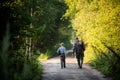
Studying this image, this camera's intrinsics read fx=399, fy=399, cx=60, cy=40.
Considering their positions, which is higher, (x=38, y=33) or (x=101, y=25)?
(x=101, y=25)

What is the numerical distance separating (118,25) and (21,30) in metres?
7.91

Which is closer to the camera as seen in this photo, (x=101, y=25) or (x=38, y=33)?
(x=38, y=33)

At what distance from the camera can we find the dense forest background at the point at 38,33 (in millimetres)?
11497

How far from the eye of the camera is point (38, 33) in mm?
15695

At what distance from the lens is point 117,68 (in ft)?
63.9

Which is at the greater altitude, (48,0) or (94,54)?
(48,0)

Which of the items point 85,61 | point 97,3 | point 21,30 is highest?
point 97,3

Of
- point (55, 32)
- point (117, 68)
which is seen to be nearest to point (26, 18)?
point (117, 68)

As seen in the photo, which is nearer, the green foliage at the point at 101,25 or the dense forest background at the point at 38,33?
the dense forest background at the point at 38,33

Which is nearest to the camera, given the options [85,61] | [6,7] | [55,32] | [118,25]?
[6,7]

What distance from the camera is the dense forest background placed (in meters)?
11.5

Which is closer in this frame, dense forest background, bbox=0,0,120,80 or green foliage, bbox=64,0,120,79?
dense forest background, bbox=0,0,120,80

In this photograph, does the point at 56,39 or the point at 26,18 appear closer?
the point at 26,18

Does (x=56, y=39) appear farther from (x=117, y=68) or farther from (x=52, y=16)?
(x=117, y=68)
